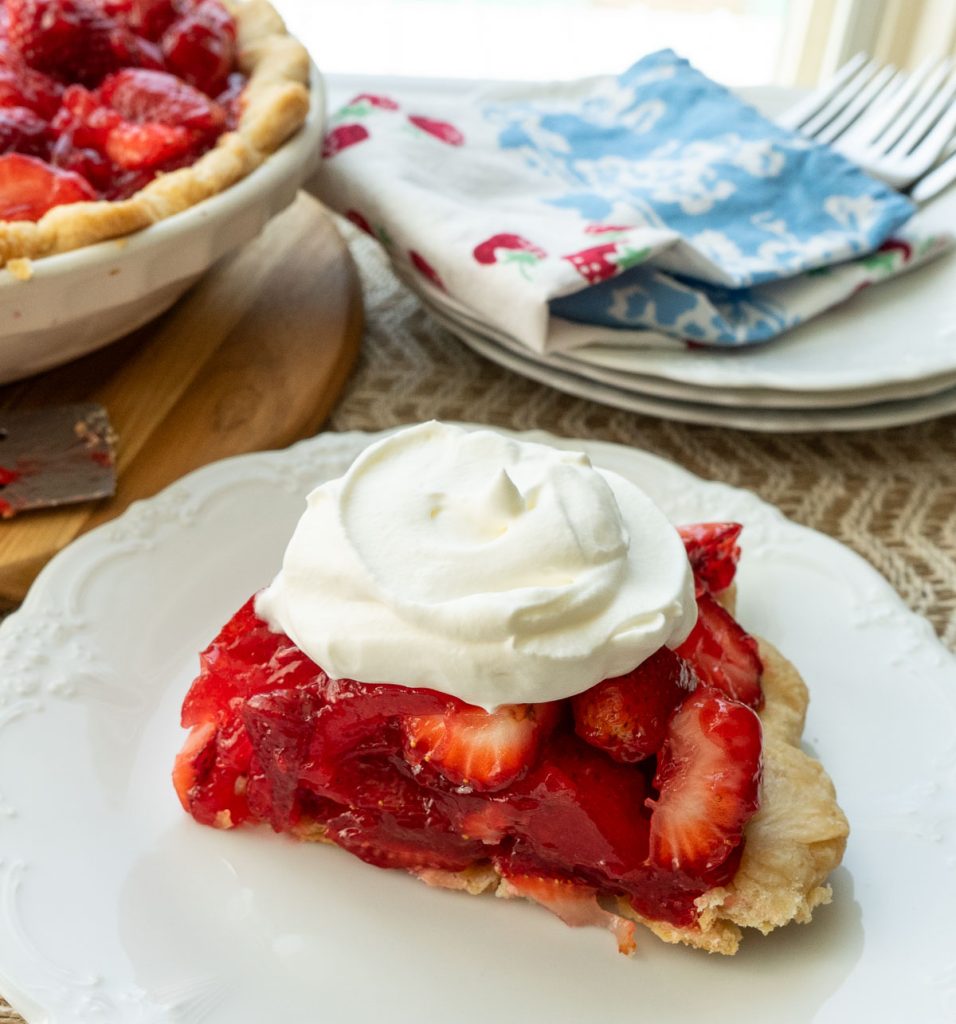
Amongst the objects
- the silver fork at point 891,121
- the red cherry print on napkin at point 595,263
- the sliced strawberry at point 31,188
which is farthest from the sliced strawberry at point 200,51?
the silver fork at point 891,121

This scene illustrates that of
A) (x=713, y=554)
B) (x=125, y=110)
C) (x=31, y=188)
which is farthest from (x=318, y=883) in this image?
(x=125, y=110)

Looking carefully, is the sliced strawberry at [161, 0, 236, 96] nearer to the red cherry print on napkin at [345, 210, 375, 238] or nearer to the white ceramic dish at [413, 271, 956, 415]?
the red cherry print on napkin at [345, 210, 375, 238]

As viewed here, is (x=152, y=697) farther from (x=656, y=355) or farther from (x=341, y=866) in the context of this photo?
(x=656, y=355)

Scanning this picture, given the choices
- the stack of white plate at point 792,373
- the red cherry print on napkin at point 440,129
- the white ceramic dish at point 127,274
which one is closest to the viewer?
the white ceramic dish at point 127,274

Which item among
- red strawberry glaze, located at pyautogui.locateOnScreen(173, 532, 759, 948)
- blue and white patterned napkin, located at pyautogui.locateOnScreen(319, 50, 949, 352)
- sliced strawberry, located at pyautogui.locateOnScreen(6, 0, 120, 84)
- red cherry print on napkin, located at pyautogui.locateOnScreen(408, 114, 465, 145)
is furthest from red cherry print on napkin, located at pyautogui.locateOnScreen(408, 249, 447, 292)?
red strawberry glaze, located at pyautogui.locateOnScreen(173, 532, 759, 948)

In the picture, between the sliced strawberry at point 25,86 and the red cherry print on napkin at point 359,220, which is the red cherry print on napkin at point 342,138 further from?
the sliced strawberry at point 25,86

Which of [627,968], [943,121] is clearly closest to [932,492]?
[943,121]
